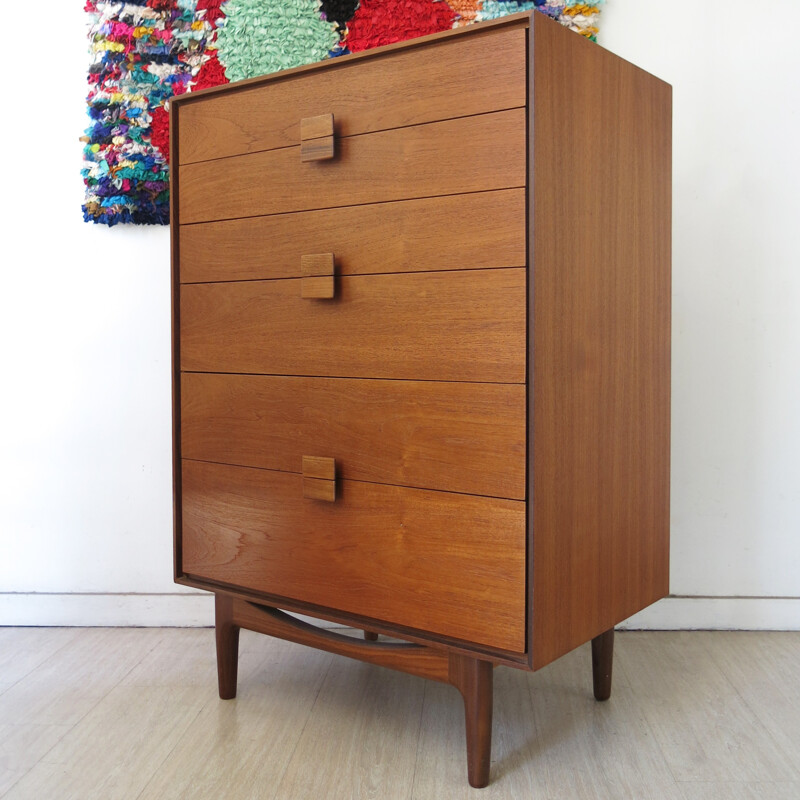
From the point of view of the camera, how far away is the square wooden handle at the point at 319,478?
4.25ft

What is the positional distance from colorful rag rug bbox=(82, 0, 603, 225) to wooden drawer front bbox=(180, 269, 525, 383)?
0.56 metres

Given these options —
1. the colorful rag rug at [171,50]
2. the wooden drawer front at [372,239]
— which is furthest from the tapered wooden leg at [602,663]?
the colorful rag rug at [171,50]

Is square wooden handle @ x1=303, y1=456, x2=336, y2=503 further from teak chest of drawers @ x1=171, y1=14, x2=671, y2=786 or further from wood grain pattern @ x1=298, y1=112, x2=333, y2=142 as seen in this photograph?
wood grain pattern @ x1=298, y1=112, x2=333, y2=142

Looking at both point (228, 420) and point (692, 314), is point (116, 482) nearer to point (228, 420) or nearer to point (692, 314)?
point (228, 420)

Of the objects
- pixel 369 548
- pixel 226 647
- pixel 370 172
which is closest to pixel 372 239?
pixel 370 172

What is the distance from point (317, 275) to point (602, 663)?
85 cm

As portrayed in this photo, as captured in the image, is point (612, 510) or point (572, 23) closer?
point (612, 510)

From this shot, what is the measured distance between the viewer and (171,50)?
1844 millimetres

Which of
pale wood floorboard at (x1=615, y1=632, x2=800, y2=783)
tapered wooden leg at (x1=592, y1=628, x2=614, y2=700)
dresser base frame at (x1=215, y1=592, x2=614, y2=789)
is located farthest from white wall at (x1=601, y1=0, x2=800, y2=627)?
dresser base frame at (x1=215, y1=592, x2=614, y2=789)

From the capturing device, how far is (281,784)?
124cm

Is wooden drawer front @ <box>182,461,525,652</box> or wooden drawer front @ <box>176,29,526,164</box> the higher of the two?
wooden drawer front @ <box>176,29,526,164</box>

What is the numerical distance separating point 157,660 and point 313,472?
70 centimetres

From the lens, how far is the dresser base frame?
3.99 feet

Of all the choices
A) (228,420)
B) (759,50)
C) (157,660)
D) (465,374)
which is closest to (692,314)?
(759,50)
